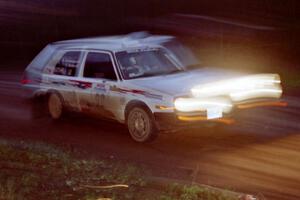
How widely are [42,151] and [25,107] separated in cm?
536

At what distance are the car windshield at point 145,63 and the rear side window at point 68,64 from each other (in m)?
1.13

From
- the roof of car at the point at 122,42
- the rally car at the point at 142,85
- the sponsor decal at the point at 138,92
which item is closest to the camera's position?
the rally car at the point at 142,85

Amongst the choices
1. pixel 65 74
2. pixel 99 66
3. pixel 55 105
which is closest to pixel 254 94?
pixel 99 66

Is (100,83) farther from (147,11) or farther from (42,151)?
(147,11)

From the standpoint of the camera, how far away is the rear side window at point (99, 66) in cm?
1077

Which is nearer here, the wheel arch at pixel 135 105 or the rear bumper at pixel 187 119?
the rear bumper at pixel 187 119

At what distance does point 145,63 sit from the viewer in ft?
35.1

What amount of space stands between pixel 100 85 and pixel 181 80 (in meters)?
1.60

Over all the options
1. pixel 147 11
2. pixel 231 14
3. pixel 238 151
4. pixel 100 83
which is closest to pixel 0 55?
pixel 147 11

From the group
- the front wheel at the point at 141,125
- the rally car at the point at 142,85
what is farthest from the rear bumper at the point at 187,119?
the front wheel at the point at 141,125

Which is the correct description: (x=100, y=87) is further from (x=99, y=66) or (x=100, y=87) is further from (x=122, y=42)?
(x=122, y=42)

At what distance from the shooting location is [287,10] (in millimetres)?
24094

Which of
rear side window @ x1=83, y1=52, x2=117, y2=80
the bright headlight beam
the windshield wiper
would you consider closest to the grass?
the bright headlight beam

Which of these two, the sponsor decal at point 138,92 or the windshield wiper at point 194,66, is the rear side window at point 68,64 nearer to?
the sponsor decal at point 138,92
